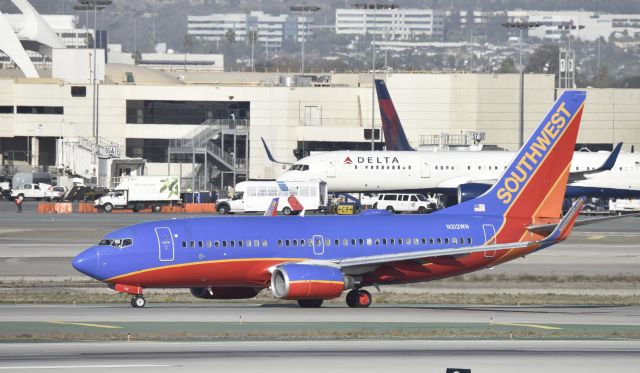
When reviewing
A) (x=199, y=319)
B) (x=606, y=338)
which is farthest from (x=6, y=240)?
(x=606, y=338)

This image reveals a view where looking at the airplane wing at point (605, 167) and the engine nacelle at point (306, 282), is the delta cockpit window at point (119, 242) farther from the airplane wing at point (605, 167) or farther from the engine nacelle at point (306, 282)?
the airplane wing at point (605, 167)

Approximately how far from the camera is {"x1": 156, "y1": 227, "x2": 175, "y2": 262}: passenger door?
46000mm

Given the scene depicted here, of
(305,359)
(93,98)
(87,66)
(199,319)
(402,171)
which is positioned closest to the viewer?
(305,359)

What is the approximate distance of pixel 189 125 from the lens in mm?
157125

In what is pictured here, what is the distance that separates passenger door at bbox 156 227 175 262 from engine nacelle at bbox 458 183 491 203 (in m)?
49.7

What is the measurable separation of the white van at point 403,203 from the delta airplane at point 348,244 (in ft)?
200

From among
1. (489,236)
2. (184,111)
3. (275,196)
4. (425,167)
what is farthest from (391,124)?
(489,236)

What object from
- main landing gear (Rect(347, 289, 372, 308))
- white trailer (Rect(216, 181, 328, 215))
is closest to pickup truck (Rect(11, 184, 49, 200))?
white trailer (Rect(216, 181, 328, 215))

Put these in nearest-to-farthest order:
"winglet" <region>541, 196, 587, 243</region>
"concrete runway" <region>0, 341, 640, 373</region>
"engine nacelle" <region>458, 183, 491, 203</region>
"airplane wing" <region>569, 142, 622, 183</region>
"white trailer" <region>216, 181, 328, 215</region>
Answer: "concrete runway" <region>0, 341, 640, 373</region>, "winglet" <region>541, 196, 587, 243</region>, "engine nacelle" <region>458, 183, 491, 203</region>, "airplane wing" <region>569, 142, 622, 183</region>, "white trailer" <region>216, 181, 328, 215</region>

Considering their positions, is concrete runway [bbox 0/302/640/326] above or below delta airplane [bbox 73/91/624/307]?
below

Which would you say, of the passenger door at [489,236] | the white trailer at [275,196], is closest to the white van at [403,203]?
the white trailer at [275,196]

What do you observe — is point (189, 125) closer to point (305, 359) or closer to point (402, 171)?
point (402, 171)

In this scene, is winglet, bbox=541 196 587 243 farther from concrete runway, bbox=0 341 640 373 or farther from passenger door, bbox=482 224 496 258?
concrete runway, bbox=0 341 640 373

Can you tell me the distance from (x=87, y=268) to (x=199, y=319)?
4994mm
